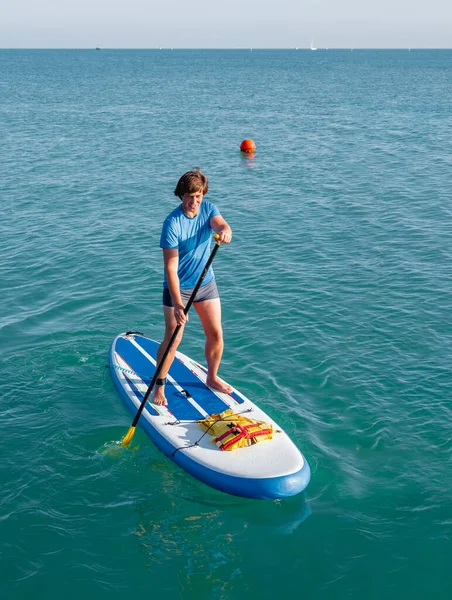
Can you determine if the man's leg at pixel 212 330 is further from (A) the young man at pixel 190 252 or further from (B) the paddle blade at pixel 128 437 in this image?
(B) the paddle blade at pixel 128 437

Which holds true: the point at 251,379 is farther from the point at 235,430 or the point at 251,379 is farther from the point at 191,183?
the point at 191,183

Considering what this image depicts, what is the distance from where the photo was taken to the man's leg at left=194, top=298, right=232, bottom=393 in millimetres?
9547

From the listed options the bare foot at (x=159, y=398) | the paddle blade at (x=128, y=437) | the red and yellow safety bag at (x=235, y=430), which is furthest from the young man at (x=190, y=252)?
the red and yellow safety bag at (x=235, y=430)

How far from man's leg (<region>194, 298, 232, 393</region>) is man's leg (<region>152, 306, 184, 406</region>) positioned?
388mm

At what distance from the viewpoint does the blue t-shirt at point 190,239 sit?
8750 mm

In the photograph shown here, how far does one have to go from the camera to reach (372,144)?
3619cm

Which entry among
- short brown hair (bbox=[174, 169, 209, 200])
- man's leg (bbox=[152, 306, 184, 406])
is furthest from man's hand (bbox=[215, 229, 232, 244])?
man's leg (bbox=[152, 306, 184, 406])

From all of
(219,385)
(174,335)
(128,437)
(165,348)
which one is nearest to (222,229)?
(174,335)

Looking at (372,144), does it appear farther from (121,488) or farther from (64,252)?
(121,488)

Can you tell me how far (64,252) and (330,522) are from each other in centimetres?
1274

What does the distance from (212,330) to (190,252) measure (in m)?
1.29

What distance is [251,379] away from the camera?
1198 centimetres

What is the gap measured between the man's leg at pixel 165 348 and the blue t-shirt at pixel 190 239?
0.45 m

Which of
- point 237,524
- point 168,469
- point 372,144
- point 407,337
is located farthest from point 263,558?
point 372,144
